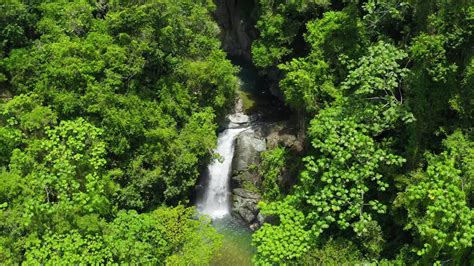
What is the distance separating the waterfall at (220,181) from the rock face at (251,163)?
0.67 meters

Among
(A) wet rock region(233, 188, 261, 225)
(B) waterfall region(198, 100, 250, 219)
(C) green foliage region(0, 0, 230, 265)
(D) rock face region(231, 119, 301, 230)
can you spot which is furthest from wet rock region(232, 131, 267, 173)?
(C) green foliage region(0, 0, 230, 265)

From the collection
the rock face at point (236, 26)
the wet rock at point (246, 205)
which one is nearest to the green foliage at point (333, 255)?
the wet rock at point (246, 205)

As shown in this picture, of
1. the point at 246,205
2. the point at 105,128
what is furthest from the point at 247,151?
the point at 105,128

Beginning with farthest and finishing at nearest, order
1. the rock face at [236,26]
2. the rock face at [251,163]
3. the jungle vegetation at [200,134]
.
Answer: the rock face at [236,26]
the rock face at [251,163]
the jungle vegetation at [200,134]

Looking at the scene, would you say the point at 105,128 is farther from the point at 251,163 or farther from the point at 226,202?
the point at 251,163

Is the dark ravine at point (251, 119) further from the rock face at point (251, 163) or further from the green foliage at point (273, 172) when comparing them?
the green foliage at point (273, 172)

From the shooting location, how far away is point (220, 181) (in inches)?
1038

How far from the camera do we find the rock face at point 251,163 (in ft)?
79.9

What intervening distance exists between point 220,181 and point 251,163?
2653 mm

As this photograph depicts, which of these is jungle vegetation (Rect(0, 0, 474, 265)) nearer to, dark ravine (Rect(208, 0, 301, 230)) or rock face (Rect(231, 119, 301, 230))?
rock face (Rect(231, 119, 301, 230))

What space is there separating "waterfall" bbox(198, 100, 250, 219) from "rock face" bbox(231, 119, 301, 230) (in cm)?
67

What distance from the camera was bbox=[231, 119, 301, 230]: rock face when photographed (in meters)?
24.4

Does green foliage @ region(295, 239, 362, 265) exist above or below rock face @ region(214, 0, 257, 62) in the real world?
below

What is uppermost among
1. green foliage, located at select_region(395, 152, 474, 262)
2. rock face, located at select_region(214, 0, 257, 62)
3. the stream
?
rock face, located at select_region(214, 0, 257, 62)
